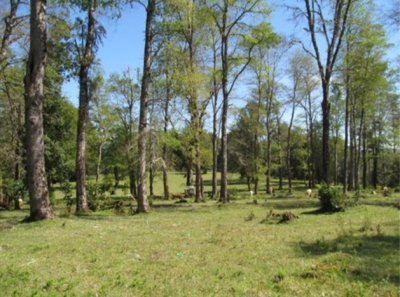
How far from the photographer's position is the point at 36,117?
1130 centimetres

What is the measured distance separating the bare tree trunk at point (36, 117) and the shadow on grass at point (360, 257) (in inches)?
328

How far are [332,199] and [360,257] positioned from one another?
744 cm

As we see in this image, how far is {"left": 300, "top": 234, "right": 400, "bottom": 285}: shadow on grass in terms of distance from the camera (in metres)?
5.50

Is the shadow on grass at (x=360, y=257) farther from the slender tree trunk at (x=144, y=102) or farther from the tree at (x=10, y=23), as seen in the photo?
the tree at (x=10, y=23)

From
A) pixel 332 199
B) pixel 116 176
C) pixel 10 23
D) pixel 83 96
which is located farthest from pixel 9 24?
pixel 116 176

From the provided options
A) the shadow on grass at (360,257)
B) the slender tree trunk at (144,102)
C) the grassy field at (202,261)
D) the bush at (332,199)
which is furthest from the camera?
the slender tree trunk at (144,102)

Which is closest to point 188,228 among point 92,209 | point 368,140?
point 92,209

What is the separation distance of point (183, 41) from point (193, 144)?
25.8 feet

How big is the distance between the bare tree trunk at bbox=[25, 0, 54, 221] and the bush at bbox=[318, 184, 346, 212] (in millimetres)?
10216

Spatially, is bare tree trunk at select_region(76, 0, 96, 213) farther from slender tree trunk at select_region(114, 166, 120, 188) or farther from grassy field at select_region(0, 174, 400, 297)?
slender tree trunk at select_region(114, 166, 120, 188)

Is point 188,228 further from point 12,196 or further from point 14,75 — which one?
point 14,75

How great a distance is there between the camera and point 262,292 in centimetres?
480

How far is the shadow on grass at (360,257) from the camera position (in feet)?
18.1

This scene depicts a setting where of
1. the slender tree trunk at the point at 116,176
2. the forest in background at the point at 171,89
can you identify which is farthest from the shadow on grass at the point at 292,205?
the slender tree trunk at the point at 116,176
